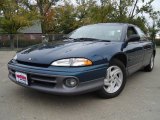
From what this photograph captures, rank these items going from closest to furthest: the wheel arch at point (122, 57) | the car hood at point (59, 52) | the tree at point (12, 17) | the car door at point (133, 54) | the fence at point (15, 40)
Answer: the car hood at point (59, 52), the wheel arch at point (122, 57), the car door at point (133, 54), the fence at point (15, 40), the tree at point (12, 17)

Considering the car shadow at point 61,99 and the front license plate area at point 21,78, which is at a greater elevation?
the front license plate area at point 21,78

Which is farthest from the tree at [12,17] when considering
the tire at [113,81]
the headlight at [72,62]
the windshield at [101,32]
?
the headlight at [72,62]

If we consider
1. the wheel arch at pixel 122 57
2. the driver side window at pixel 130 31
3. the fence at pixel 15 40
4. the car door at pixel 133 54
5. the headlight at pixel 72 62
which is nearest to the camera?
the headlight at pixel 72 62

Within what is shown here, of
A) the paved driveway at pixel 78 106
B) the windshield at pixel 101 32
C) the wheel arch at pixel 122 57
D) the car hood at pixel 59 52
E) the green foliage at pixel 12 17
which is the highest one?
the green foliage at pixel 12 17

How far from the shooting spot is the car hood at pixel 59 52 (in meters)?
3.58

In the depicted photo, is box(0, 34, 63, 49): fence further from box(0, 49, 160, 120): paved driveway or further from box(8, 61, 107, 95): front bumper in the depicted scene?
box(8, 61, 107, 95): front bumper

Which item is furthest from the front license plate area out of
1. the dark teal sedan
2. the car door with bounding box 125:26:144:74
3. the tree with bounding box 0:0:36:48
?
the tree with bounding box 0:0:36:48

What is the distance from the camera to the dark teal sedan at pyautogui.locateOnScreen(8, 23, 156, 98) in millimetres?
3418

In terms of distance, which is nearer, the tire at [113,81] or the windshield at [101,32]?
the tire at [113,81]

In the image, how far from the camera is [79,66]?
3.47 metres

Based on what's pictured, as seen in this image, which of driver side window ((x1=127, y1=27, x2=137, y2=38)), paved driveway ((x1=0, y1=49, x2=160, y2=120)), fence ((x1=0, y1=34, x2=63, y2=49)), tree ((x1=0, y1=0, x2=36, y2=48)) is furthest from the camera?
tree ((x1=0, y1=0, x2=36, y2=48))

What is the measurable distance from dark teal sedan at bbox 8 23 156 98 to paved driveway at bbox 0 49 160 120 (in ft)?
0.90

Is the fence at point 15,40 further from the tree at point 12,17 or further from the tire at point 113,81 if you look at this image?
the tire at point 113,81

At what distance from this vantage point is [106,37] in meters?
4.64
